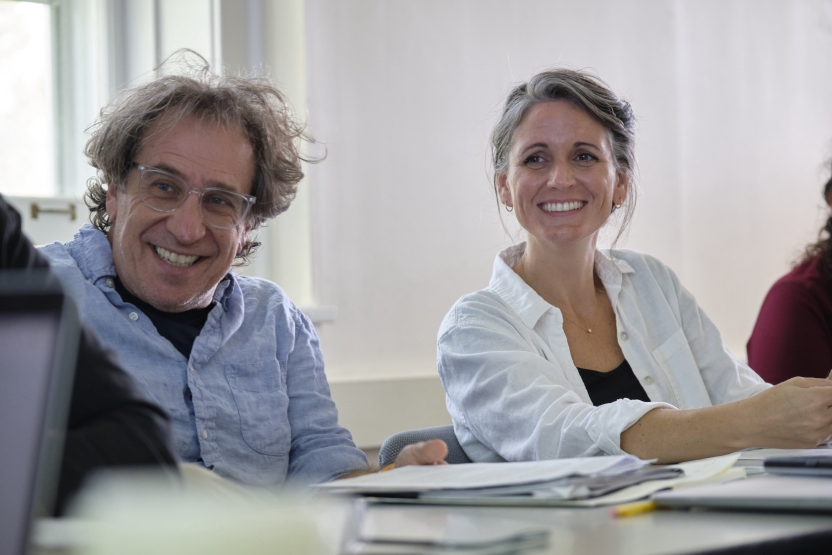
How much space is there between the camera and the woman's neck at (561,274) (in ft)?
5.93

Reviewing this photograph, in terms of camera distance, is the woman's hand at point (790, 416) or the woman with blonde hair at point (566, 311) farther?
the woman with blonde hair at point (566, 311)

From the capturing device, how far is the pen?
0.68 m

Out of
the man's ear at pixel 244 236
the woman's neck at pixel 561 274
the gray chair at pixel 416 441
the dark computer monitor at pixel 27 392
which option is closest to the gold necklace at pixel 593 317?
the woman's neck at pixel 561 274

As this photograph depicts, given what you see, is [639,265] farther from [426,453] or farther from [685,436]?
[426,453]

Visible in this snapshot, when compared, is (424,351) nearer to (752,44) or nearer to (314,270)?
(314,270)

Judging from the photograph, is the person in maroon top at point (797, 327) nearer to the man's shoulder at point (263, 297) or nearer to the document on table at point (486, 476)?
the man's shoulder at point (263, 297)

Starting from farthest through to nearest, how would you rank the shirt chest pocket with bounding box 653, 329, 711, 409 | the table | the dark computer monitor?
the shirt chest pocket with bounding box 653, 329, 711, 409 → the table → the dark computer monitor

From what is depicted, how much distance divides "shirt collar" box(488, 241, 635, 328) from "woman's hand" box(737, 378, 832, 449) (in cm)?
50

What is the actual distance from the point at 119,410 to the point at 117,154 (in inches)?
33.4

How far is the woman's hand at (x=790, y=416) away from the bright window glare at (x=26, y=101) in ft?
5.97

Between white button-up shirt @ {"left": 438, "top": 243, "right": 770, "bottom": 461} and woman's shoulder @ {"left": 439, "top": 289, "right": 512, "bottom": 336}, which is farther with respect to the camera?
woman's shoulder @ {"left": 439, "top": 289, "right": 512, "bottom": 336}

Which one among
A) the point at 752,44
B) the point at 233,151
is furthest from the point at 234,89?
the point at 752,44

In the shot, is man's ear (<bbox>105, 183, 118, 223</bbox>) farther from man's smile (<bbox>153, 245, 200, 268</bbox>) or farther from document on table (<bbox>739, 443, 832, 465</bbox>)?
document on table (<bbox>739, 443, 832, 465</bbox>)

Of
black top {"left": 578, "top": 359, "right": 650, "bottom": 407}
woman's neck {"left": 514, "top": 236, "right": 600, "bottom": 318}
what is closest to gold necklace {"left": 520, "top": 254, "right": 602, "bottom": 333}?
woman's neck {"left": 514, "top": 236, "right": 600, "bottom": 318}
